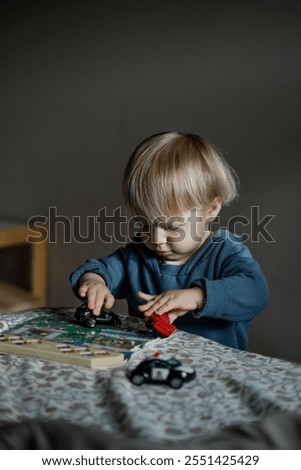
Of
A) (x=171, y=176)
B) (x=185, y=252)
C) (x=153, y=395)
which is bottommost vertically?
(x=153, y=395)

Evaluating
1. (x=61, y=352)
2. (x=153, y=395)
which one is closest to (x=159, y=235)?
(x=61, y=352)

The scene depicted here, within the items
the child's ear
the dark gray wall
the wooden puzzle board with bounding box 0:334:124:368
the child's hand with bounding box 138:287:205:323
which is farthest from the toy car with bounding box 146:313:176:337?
the dark gray wall

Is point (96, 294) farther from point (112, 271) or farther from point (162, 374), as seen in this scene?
point (162, 374)

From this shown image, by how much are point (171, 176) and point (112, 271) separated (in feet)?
0.94

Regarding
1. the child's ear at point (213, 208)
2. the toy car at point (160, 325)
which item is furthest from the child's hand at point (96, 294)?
the child's ear at point (213, 208)

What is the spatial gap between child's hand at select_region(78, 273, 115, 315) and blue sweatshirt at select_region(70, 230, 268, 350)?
0.04 meters

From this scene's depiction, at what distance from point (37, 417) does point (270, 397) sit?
0.78 feet

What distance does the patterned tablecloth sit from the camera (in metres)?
0.58

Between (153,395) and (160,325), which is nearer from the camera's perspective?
(153,395)

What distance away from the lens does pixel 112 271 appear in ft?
4.15

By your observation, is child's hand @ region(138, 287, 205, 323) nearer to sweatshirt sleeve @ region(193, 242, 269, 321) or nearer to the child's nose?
sweatshirt sleeve @ region(193, 242, 269, 321)

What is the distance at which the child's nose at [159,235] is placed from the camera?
43.1 inches

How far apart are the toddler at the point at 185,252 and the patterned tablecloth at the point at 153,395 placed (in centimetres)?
22
